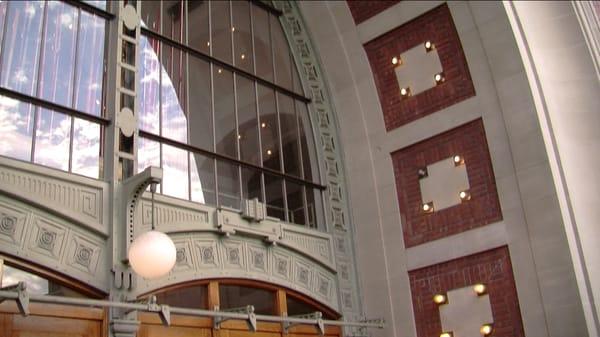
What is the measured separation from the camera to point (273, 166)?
11.7 metres

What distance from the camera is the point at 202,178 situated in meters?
10.4

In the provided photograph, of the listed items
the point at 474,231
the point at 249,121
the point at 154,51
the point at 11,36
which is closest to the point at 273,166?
the point at 249,121

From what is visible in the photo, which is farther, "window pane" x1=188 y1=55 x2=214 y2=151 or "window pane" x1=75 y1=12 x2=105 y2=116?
"window pane" x1=188 y1=55 x2=214 y2=151

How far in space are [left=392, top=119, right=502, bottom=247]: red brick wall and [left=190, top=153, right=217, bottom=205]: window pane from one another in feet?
11.2

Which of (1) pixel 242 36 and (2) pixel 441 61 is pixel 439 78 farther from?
(1) pixel 242 36

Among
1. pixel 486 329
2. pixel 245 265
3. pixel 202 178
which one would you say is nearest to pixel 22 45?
pixel 202 178

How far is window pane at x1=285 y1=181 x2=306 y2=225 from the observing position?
11.7m

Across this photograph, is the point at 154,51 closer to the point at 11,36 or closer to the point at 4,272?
the point at 11,36

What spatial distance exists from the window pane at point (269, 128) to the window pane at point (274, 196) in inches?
9.8

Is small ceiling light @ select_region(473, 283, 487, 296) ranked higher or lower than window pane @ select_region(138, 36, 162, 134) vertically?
lower

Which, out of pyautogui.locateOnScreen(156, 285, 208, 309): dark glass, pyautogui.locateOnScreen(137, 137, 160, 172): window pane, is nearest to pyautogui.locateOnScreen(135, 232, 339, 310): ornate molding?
pyautogui.locateOnScreen(156, 285, 208, 309): dark glass

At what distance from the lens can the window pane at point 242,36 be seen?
12125mm

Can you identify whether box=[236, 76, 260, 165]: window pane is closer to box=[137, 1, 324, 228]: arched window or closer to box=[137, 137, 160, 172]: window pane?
box=[137, 1, 324, 228]: arched window

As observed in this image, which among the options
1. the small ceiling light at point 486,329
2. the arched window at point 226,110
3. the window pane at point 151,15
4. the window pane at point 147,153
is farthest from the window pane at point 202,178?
the small ceiling light at point 486,329
